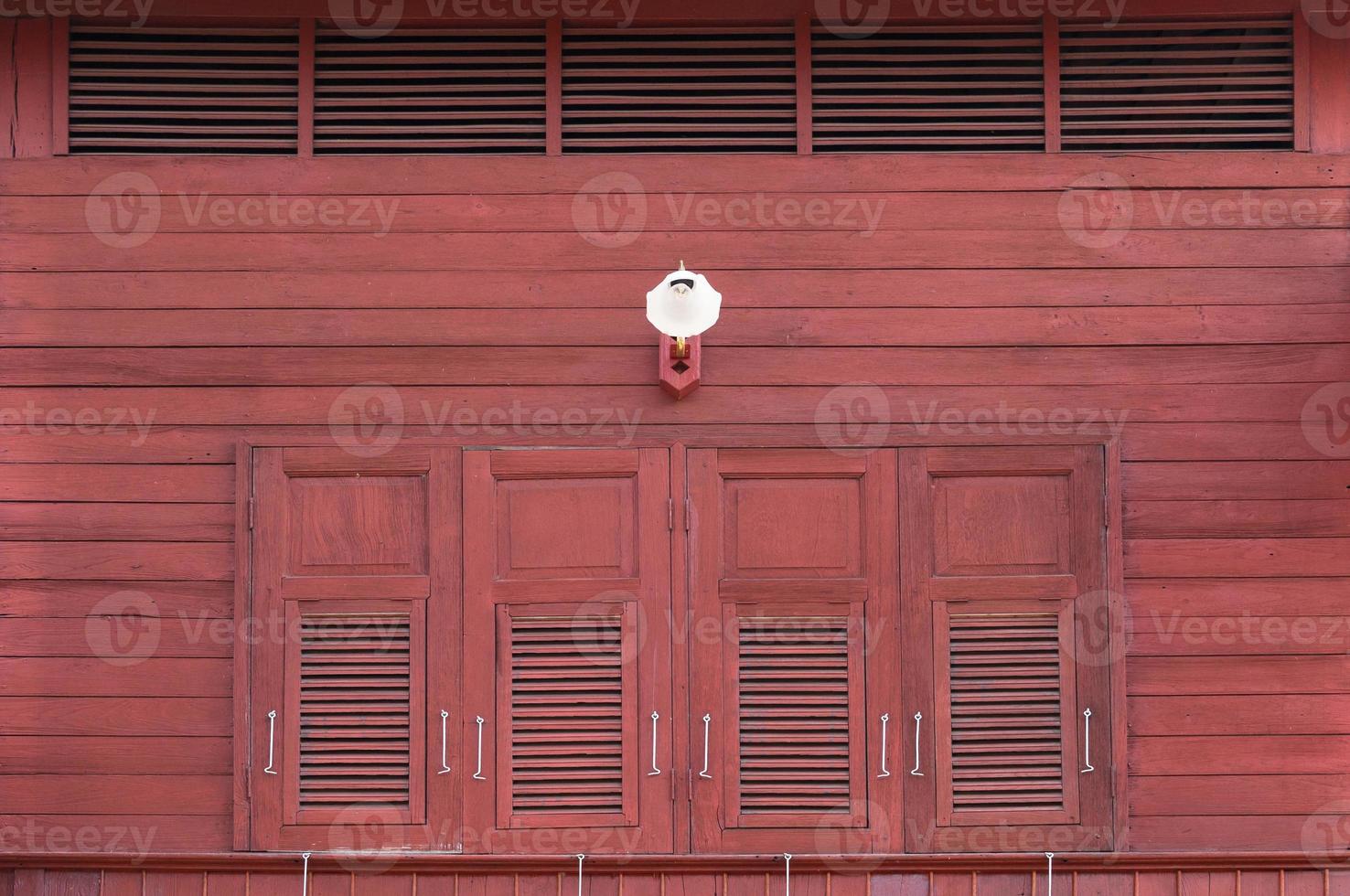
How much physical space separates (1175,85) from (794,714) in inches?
115

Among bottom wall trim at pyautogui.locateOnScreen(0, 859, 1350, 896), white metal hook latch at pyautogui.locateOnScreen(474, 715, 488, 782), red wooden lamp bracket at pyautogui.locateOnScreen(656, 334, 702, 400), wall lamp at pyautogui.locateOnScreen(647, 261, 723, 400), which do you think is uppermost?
wall lamp at pyautogui.locateOnScreen(647, 261, 723, 400)

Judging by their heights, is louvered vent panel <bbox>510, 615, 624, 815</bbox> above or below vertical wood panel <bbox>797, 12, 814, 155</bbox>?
below

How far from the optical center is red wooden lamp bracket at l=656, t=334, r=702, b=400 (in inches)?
183

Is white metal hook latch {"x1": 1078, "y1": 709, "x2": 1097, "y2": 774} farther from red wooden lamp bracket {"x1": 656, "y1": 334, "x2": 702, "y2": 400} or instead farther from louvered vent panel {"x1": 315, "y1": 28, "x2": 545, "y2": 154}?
louvered vent panel {"x1": 315, "y1": 28, "x2": 545, "y2": 154}

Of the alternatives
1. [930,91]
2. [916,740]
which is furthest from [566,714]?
[930,91]

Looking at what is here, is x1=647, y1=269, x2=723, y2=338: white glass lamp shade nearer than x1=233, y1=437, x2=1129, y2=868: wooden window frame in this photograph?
Yes

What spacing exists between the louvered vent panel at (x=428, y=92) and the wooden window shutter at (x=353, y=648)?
1265 millimetres

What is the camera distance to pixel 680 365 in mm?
4668

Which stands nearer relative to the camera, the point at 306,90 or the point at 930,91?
the point at 306,90

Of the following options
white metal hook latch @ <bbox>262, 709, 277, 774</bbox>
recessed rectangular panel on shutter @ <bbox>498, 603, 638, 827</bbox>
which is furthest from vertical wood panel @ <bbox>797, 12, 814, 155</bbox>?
white metal hook latch @ <bbox>262, 709, 277, 774</bbox>

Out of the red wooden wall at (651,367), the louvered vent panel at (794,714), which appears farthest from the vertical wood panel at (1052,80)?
the louvered vent panel at (794,714)

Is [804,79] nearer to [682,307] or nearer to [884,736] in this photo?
[682,307]

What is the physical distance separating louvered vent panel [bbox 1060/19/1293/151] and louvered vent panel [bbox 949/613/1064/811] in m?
1.96

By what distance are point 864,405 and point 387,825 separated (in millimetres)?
2399
